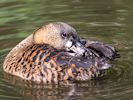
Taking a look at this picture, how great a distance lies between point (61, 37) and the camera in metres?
8.34

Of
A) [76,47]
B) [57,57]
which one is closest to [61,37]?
[76,47]

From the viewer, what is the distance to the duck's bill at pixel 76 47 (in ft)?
26.5

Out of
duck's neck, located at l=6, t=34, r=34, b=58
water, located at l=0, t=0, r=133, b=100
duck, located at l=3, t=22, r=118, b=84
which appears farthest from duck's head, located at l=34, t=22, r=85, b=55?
water, located at l=0, t=0, r=133, b=100

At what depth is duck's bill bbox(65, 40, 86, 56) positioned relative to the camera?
8.08 metres

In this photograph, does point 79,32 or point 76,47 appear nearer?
point 76,47

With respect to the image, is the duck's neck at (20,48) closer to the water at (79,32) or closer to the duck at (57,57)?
the duck at (57,57)

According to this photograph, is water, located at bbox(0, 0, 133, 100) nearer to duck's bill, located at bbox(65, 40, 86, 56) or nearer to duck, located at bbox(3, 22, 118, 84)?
duck, located at bbox(3, 22, 118, 84)

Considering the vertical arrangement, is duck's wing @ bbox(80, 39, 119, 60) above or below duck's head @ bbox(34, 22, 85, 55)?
below

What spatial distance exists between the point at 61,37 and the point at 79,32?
5.94ft

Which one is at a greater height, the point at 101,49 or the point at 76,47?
the point at 76,47

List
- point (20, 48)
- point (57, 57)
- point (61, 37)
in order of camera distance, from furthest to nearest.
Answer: point (20, 48), point (61, 37), point (57, 57)

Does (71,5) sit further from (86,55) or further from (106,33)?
(86,55)

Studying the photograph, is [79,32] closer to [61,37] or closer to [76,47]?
[61,37]

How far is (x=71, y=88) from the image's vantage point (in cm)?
768
